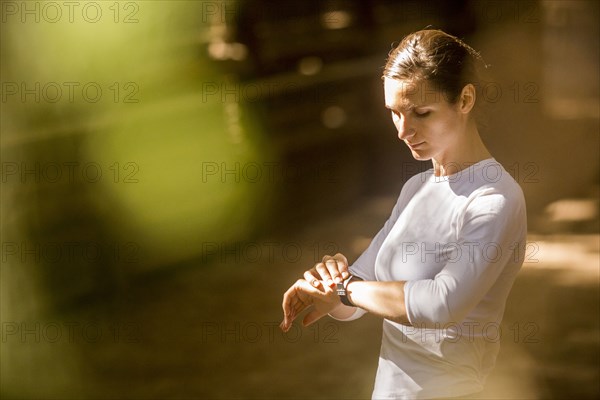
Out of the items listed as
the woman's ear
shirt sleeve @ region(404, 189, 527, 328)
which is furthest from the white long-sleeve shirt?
the woman's ear

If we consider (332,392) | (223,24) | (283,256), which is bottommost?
(332,392)

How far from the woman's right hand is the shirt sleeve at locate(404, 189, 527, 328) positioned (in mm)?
215

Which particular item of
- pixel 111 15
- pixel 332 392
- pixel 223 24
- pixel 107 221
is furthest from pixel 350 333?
pixel 111 15

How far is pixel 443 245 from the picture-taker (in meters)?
1.52

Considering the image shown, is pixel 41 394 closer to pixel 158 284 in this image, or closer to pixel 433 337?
pixel 158 284

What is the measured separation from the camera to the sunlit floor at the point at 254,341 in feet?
8.23

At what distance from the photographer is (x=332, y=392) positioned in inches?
99.3

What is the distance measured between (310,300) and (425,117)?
453mm

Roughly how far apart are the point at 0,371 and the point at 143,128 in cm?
85

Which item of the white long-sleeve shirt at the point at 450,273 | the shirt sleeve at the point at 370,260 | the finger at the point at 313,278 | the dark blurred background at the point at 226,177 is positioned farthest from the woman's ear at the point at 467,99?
the dark blurred background at the point at 226,177

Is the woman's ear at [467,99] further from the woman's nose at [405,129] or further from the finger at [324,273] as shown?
the finger at [324,273]

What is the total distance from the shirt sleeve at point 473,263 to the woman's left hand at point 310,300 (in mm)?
243

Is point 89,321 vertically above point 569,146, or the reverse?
point 569,146

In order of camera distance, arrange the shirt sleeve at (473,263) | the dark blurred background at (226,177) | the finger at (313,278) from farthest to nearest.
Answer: the dark blurred background at (226,177)
the finger at (313,278)
the shirt sleeve at (473,263)
